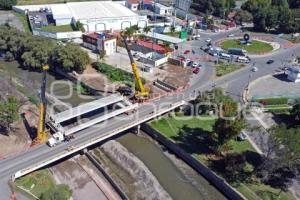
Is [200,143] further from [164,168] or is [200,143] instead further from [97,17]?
[97,17]

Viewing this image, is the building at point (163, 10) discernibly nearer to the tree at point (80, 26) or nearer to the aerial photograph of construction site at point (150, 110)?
the aerial photograph of construction site at point (150, 110)

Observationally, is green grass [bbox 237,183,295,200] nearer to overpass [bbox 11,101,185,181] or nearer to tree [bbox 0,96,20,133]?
overpass [bbox 11,101,185,181]

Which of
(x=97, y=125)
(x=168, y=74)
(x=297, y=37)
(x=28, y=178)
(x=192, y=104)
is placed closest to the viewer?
(x=28, y=178)

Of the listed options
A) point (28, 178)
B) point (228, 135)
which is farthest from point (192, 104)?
point (28, 178)

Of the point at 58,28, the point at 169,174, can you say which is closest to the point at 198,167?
the point at 169,174

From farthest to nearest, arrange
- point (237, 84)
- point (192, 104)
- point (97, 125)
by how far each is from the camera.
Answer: point (237, 84) < point (192, 104) < point (97, 125)

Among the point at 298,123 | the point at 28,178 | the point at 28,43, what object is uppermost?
the point at 28,43

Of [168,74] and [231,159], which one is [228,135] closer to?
[231,159]
